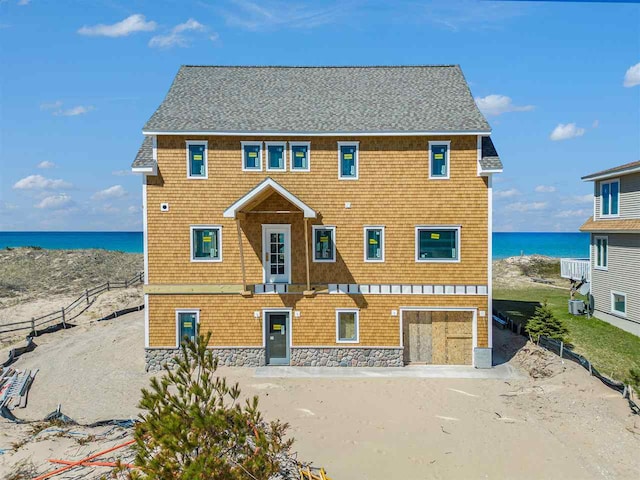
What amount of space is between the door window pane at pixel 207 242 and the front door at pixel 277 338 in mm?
3265

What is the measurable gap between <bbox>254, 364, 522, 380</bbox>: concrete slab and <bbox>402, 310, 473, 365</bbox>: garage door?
356 mm

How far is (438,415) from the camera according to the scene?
12734mm

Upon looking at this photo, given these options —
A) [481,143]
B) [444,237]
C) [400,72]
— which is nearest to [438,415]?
[444,237]

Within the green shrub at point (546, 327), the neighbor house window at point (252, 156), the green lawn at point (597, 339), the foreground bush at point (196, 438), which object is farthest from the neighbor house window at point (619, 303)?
the foreground bush at point (196, 438)

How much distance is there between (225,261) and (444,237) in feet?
28.3

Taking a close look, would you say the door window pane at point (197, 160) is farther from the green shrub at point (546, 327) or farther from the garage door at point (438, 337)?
the green shrub at point (546, 327)

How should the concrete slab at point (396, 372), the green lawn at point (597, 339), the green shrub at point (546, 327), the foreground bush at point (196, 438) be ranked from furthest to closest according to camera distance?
the green shrub at point (546, 327) < the green lawn at point (597, 339) < the concrete slab at point (396, 372) < the foreground bush at point (196, 438)

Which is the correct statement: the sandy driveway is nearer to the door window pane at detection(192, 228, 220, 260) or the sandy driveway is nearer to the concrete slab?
the concrete slab

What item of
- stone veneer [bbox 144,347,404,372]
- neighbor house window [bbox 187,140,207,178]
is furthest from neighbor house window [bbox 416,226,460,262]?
neighbor house window [bbox 187,140,207,178]

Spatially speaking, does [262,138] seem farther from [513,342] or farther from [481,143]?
[513,342]

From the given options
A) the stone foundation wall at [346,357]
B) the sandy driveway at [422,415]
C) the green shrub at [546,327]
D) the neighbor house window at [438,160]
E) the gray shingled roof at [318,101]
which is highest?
the gray shingled roof at [318,101]

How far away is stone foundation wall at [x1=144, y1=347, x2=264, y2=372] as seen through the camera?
17.0 meters

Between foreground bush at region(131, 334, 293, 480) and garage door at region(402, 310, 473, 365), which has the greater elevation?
foreground bush at region(131, 334, 293, 480)

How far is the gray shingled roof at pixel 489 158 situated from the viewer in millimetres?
16578
